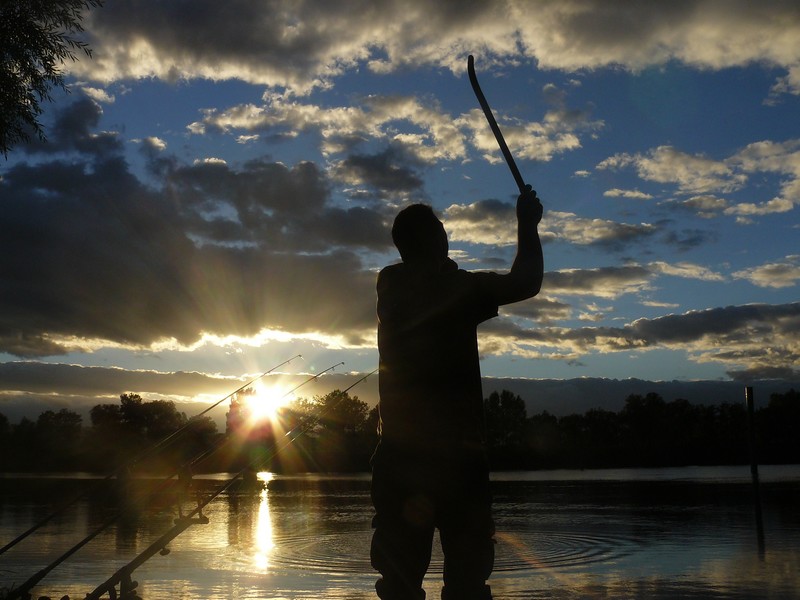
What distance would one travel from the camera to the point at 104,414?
133000 mm

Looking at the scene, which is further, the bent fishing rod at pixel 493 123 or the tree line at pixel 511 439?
the tree line at pixel 511 439

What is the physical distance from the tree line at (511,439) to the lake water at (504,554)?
3735 cm

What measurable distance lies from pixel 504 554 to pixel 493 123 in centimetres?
786

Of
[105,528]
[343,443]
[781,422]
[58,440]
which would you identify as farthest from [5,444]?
[105,528]

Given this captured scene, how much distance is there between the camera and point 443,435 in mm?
3154

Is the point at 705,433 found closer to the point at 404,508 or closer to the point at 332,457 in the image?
the point at 332,457

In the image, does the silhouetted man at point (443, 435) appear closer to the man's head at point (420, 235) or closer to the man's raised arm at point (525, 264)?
the man's raised arm at point (525, 264)

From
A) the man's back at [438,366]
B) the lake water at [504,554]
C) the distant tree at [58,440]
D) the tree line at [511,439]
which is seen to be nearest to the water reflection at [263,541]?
the lake water at [504,554]

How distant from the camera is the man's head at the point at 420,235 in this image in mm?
3457

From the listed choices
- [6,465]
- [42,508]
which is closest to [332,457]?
[6,465]

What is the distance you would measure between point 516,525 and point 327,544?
4009mm

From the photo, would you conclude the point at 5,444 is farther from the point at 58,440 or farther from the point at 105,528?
the point at 105,528

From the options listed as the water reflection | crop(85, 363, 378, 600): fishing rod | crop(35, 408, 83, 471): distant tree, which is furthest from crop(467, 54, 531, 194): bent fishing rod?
crop(35, 408, 83, 471): distant tree

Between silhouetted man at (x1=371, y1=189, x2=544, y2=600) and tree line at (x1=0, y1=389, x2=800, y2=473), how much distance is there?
5056 cm
